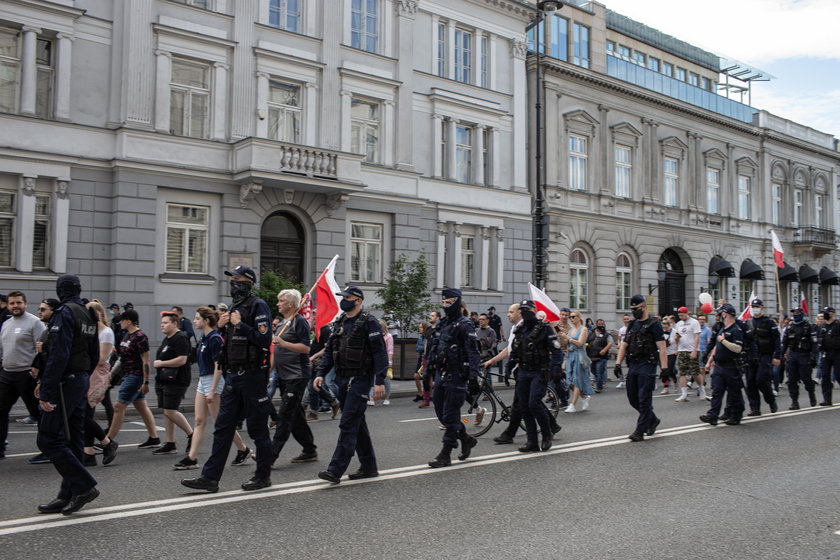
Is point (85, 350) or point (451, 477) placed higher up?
point (85, 350)

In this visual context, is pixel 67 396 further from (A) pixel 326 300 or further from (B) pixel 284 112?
(B) pixel 284 112

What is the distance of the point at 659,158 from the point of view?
118ft

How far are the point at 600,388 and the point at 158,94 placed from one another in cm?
1344

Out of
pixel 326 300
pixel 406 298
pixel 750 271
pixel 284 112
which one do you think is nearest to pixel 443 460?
pixel 326 300

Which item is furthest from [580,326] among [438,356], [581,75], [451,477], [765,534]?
[581,75]

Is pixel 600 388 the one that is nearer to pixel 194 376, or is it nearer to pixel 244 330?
pixel 194 376

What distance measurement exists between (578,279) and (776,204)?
1755 cm

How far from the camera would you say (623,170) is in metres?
34.7

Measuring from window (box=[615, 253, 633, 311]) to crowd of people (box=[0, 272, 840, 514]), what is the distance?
67.8 ft

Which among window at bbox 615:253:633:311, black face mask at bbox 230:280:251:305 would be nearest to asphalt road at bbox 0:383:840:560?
black face mask at bbox 230:280:251:305

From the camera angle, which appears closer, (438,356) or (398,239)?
(438,356)

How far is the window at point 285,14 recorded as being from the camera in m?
23.2

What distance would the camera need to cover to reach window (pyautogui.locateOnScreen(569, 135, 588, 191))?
32250 mm

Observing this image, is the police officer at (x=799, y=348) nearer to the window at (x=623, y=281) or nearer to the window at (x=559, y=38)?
the window at (x=623, y=281)
